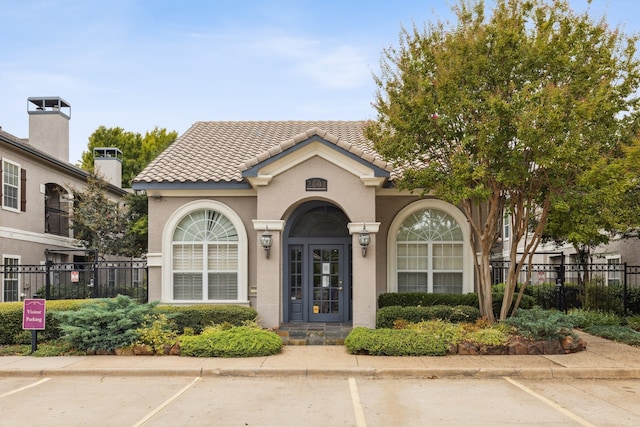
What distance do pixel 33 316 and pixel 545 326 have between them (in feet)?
34.1

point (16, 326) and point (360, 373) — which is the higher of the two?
point (16, 326)

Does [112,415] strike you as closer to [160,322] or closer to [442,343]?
[160,322]

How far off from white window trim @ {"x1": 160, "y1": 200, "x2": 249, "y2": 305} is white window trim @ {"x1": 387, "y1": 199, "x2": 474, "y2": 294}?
146 inches

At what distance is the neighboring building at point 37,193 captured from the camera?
63.1 feet

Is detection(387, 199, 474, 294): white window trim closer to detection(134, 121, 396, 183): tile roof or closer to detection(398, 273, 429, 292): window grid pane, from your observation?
detection(398, 273, 429, 292): window grid pane

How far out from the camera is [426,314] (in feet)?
43.6

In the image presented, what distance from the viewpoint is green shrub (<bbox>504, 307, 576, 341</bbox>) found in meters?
11.8

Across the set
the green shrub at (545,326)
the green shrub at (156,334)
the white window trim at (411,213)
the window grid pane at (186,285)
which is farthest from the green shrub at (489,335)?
the window grid pane at (186,285)

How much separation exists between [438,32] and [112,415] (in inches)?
387

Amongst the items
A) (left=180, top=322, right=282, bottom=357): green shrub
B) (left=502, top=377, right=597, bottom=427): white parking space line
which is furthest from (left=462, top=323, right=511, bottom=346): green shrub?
(left=180, top=322, right=282, bottom=357): green shrub

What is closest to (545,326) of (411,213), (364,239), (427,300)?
(427,300)

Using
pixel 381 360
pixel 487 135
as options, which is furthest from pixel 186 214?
pixel 487 135

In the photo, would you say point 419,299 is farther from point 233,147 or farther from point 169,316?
point 233,147

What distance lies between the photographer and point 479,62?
11.9 meters
